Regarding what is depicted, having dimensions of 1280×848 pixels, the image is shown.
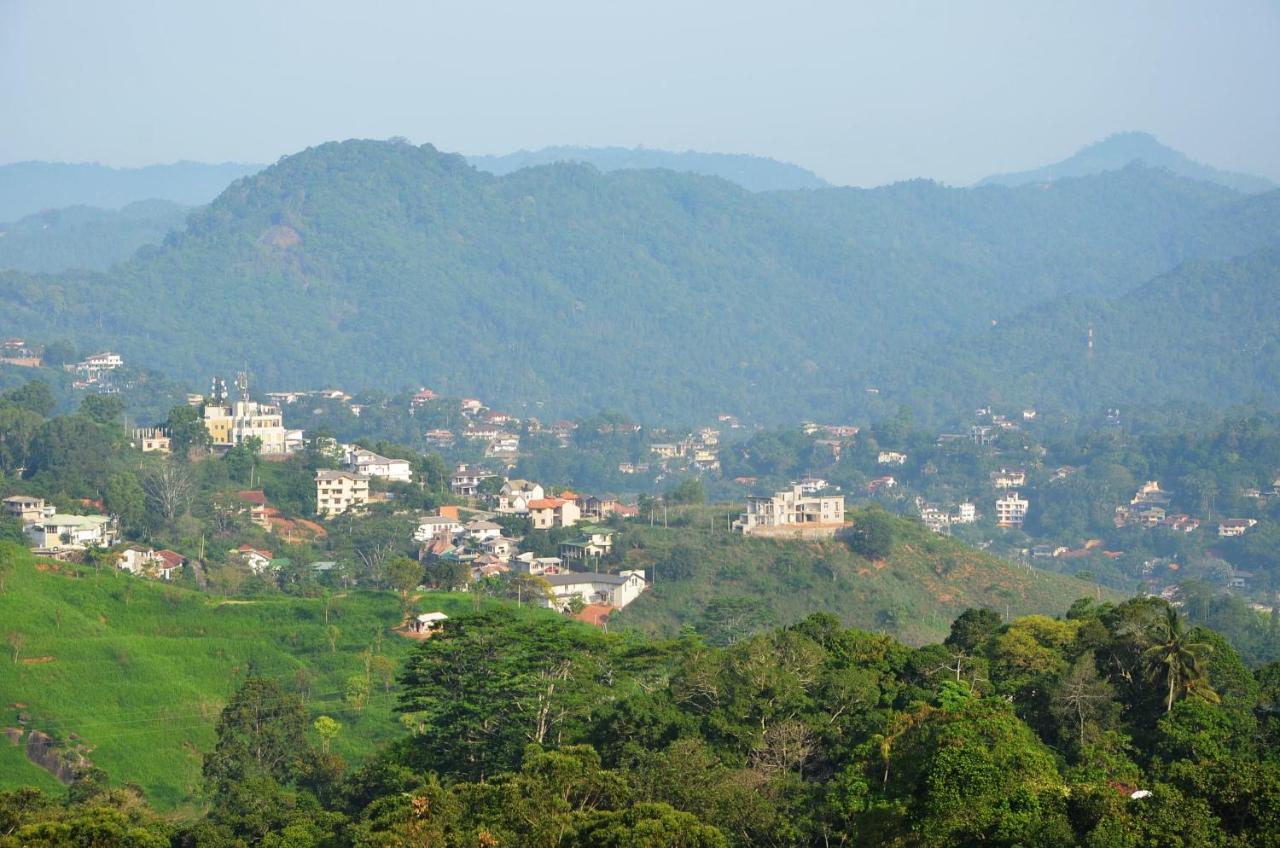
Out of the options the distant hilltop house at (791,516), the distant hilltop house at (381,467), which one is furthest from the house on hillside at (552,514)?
the distant hilltop house at (791,516)

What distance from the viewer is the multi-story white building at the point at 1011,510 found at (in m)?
Answer: 89.6

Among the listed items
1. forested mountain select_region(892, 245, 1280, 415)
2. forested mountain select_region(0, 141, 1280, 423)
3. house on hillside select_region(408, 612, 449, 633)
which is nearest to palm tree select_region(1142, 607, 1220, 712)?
house on hillside select_region(408, 612, 449, 633)

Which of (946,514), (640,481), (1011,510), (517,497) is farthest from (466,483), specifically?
(1011,510)

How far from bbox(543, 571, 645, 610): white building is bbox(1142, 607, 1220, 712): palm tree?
23.1 m

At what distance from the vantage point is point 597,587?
49.4 meters

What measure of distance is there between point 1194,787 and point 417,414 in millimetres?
85271

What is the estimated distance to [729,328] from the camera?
518 ft

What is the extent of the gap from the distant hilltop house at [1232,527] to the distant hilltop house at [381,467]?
3833 centimetres

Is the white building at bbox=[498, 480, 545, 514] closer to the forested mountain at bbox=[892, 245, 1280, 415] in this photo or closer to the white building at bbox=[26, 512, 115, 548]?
the white building at bbox=[26, 512, 115, 548]

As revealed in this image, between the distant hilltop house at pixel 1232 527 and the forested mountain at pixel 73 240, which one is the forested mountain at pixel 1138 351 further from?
the forested mountain at pixel 73 240

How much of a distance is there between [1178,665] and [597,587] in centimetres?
2532

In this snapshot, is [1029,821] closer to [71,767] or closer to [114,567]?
[71,767]

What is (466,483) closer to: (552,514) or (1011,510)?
(552,514)

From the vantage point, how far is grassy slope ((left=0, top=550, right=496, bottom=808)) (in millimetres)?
32781
